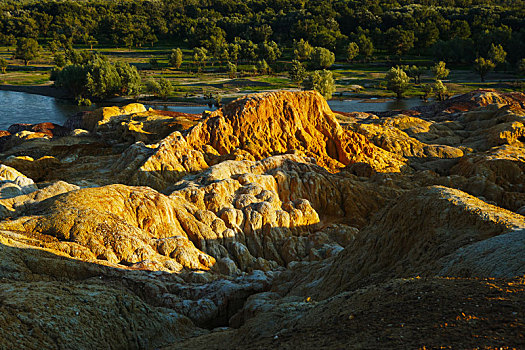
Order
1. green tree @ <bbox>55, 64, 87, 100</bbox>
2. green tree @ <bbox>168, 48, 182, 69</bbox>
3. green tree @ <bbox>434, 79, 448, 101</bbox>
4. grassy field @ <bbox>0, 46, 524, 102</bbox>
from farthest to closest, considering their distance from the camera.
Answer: green tree @ <bbox>168, 48, 182, 69</bbox>
grassy field @ <bbox>0, 46, 524, 102</bbox>
green tree @ <bbox>55, 64, 87, 100</bbox>
green tree @ <bbox>434, 79, 448, 101</bbox>

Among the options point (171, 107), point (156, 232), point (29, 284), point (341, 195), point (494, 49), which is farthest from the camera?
point (494, 49)

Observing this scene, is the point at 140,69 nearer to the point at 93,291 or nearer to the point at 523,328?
the point at 93,291

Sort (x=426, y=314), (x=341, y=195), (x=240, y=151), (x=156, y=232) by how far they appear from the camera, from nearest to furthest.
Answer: (x=426, y=314)
(x=156, y=232)
(x=341, y=195)
(x=240, y=151)

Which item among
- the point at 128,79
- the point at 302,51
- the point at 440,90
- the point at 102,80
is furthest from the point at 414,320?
the point at 302,51

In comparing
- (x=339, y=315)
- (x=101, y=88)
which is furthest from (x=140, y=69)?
(x=339, y=315)

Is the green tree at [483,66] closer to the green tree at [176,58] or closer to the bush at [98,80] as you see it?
the green tree at [176,58]

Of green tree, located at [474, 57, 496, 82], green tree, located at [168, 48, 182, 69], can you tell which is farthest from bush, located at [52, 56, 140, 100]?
green tree, located at [474, 57, 496, 82]

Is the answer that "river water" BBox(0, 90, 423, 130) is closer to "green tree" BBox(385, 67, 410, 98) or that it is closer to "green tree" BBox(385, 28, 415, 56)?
"green tree" BBox(385, 67, 410, 98)
